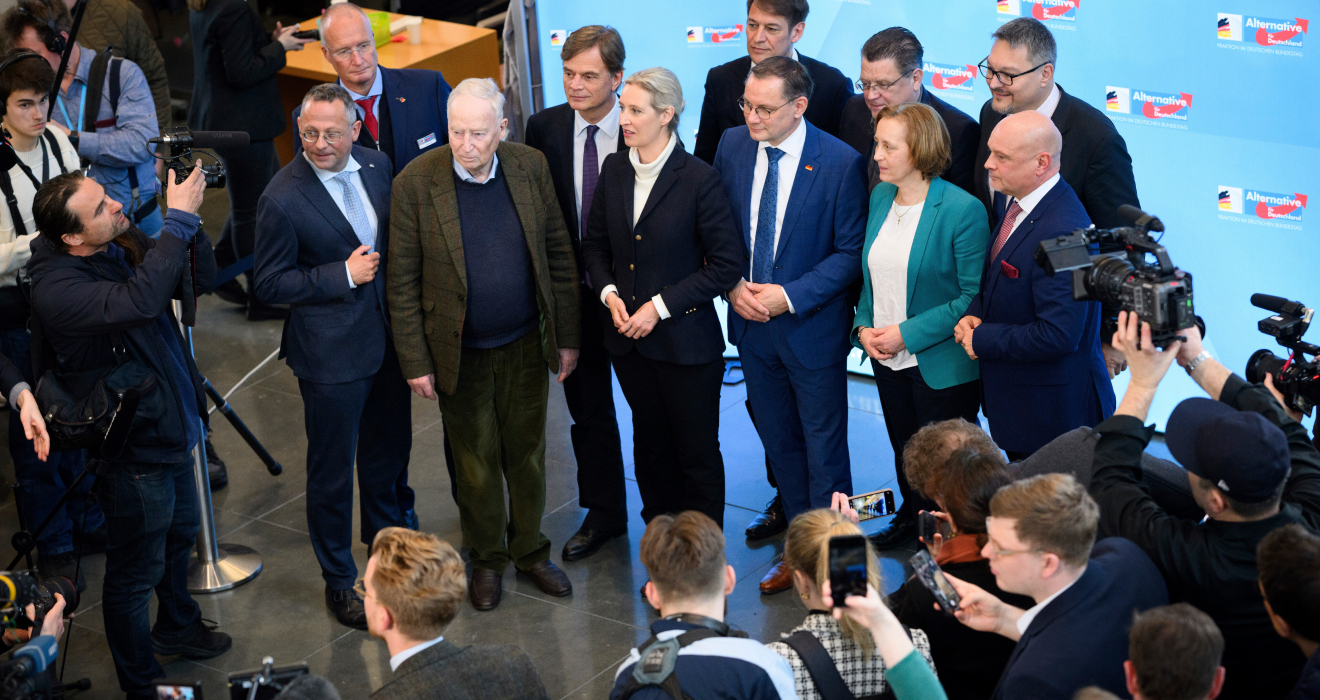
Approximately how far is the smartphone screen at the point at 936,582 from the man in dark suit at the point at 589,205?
80.2 inches

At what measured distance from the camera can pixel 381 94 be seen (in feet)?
15.4

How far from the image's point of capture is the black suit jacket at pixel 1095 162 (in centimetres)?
400

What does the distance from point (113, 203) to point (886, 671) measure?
2.71 m

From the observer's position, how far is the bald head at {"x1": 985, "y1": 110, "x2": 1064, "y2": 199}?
11.9ft

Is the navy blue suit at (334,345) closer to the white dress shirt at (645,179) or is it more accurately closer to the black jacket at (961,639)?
the white dress shirt at (645,179)

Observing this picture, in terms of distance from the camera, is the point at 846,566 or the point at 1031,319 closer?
the point at 846,566

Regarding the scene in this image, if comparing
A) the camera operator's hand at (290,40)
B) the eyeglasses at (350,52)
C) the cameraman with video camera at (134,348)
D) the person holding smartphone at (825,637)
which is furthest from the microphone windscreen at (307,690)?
the camera operator's hand at (290,40)

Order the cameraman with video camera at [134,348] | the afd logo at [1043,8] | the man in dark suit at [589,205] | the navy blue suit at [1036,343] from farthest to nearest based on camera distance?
the afd logo at [1043,8] → the man in dark suit at [589,205] → the navy blue suit at [1036,343] → the cameraman with video camera at [134,348]

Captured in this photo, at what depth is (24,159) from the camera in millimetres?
4441

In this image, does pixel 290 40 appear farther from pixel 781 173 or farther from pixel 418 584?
pixel 418 584

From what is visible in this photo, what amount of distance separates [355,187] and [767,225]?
1436 mm

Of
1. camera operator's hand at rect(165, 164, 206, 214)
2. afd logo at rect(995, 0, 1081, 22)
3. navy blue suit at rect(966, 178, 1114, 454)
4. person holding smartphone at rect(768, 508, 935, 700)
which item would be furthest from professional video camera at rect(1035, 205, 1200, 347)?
camera operator's hand at rect(165, 164, 206, 214)

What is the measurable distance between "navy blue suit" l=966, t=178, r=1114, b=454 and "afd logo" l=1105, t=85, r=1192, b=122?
1272 millimetres

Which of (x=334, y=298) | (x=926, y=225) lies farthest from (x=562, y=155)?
(x=926, y=225)
